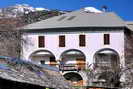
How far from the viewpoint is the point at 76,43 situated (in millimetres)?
72438

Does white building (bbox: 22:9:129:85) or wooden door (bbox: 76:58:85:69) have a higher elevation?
white building (bbox: 22:9:129:85)

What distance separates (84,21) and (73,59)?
20.1 ft

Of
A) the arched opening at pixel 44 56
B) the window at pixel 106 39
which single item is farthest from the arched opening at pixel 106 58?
the arched opening at pixel 44 56

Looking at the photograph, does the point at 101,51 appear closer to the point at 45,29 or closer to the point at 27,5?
the point at 45,29

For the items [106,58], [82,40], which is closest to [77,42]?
[82,40]

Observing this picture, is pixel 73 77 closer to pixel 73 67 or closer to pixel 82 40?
pixel 73 67

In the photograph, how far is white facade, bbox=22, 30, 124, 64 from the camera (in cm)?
7119

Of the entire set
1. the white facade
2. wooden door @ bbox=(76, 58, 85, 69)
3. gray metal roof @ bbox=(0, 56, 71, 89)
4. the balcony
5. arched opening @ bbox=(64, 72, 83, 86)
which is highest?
the white facade

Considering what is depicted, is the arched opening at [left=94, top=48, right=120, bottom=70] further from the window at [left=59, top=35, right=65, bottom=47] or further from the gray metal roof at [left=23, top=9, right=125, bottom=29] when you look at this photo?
the window at [left=59, top=35, right=65, bottom=47]

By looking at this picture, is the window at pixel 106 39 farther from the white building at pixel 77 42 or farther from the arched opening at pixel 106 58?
the arched opening at pixel 106 58

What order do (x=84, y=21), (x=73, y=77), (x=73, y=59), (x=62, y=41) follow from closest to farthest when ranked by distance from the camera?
(x=73, y=77) → (x=73, y=59) → (x=62, y=41) → (x=84, y=21)

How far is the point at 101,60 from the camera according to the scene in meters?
71.2

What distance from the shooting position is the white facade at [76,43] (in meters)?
71.2

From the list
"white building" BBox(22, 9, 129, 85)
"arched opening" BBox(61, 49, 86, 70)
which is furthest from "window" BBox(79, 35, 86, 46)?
"arched opening" BBox(61, 49, 86, 70)
